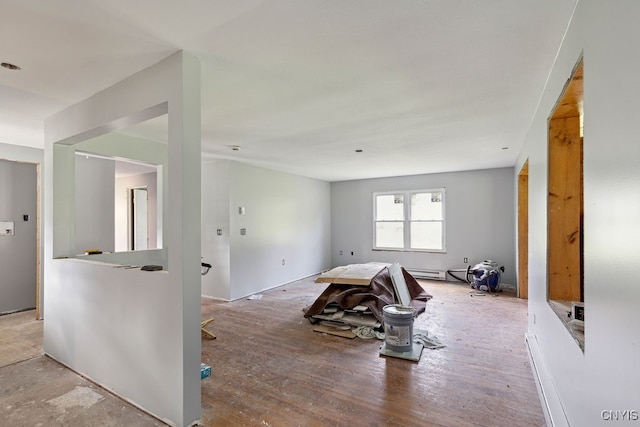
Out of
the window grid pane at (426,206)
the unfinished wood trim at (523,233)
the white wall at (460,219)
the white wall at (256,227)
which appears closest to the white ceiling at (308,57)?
the unfinished wood trim at (523,233)

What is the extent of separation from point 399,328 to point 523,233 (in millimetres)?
3441

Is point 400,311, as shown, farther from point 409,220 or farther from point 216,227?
point 409,220

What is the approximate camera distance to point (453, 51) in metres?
1.94

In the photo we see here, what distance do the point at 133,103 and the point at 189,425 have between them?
7.65ft

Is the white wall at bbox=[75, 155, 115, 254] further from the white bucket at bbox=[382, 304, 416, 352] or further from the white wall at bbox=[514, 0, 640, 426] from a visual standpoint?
the white wall at bbox=[514, 0, 640, 426]

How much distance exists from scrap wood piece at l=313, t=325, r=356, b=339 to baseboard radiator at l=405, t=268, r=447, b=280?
3900mm

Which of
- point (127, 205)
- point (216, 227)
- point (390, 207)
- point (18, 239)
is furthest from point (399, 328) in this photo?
point (127, 205)

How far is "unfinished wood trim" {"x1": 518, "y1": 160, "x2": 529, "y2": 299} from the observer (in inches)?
198

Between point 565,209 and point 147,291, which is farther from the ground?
point 565,209

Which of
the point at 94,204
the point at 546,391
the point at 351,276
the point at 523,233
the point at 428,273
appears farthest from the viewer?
the point at 428,273

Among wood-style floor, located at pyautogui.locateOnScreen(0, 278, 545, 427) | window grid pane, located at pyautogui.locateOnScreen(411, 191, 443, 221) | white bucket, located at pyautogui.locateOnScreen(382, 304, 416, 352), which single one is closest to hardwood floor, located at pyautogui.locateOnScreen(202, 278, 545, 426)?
wood-style floor, located at pyautogui.locateOnScreen(0, 278, 545, 427)

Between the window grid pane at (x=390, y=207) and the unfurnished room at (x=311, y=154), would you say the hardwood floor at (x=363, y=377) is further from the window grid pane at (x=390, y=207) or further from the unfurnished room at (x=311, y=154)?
the window grid pane at (x=390, y=207)

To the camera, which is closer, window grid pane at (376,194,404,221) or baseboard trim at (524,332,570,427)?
baseboard trim at (524,332,570,427)

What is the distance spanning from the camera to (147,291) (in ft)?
7.32
